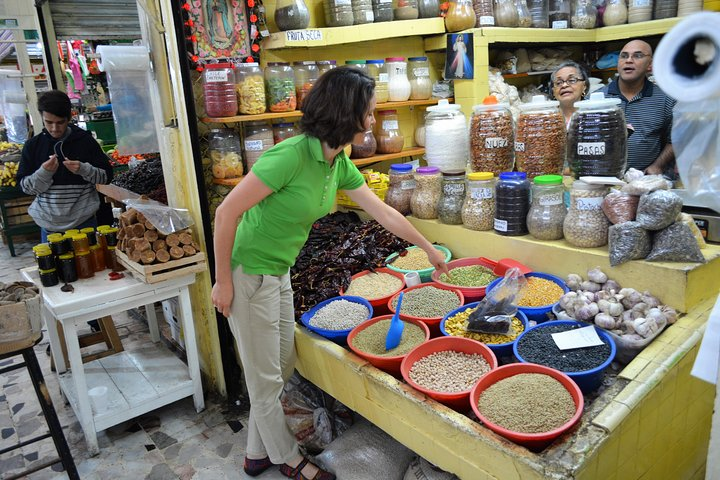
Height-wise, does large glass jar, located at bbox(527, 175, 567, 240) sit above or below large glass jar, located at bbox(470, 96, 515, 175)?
below

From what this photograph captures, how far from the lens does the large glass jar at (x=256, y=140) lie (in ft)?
9.64

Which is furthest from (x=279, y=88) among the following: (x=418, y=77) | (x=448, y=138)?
(x=418, y=77)

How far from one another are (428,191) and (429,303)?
680 millimetres

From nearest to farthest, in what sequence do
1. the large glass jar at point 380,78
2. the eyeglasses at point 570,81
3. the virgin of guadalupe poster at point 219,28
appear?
1. the virgin of guadalupe poster at point 219,28
2. the eyeglasses at point 570,81
3. the large glass jar at point 380,78

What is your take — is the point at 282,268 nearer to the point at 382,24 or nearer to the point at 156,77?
the point at 156,77

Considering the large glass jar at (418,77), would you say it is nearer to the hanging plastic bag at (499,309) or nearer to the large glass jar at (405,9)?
the large glass jar at (405,9)

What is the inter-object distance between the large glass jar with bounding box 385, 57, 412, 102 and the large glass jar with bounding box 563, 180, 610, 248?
199 centimetres

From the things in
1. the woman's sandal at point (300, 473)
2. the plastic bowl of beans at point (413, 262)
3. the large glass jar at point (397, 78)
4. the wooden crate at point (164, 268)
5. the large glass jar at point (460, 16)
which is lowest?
the woman's sandal at point (300, 473)

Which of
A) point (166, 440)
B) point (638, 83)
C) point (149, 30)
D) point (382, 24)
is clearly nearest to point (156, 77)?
point (149, 30)

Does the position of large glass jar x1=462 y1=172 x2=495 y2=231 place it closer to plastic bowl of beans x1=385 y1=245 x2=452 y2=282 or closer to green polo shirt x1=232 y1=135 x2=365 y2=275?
plastic bowl of beans x1=385 y1=245 x2=452 y2=282

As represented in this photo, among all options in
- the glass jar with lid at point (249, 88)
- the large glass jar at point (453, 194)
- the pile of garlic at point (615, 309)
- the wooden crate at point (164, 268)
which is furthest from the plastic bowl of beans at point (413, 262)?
the glass jar with lid at point (249, 88)

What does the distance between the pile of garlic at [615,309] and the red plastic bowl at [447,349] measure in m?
0.34

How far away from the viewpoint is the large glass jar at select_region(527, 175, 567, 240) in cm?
208

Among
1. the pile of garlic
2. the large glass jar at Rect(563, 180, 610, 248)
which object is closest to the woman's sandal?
the pile of garlic
